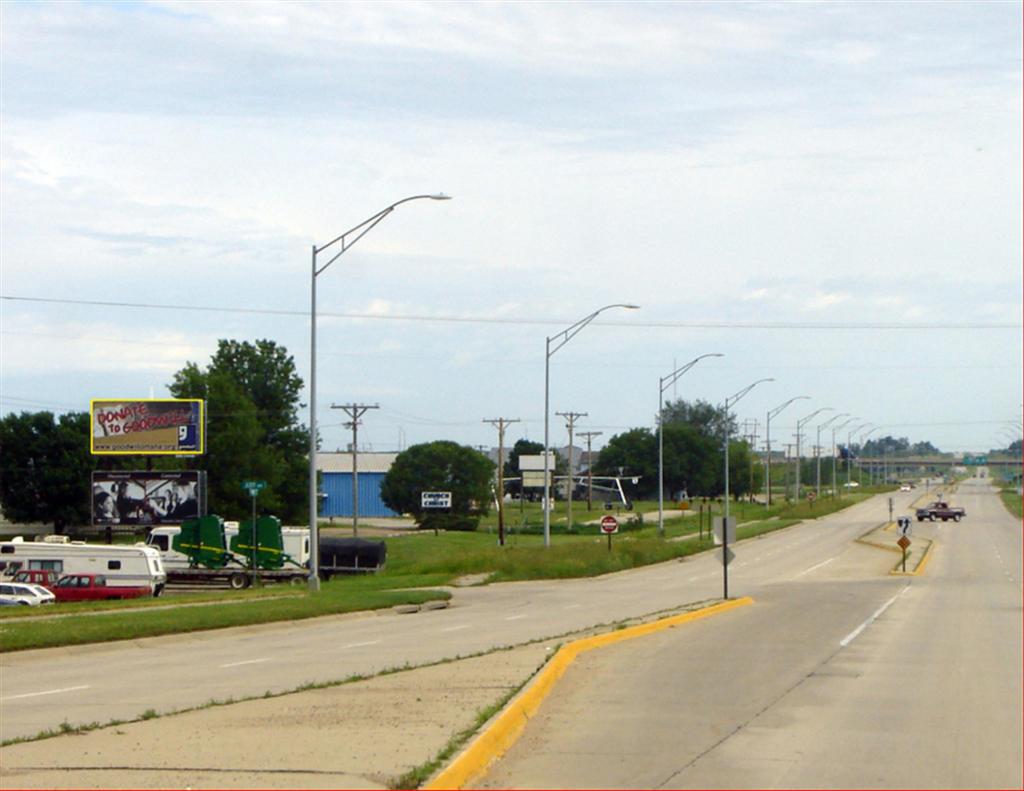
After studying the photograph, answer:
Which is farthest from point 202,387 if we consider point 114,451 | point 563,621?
point 563,621

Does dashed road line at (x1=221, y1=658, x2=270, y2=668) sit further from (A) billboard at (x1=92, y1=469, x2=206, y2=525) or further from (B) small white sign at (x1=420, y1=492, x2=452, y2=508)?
(B) small white sign at (x1=420, y1=492, x2=452, y2=508)

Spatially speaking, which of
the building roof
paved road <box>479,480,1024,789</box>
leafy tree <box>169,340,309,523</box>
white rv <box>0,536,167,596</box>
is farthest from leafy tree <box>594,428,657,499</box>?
paved road <box>479,480,1024,789</box>

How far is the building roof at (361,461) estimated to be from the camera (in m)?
155

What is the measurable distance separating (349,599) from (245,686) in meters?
18.8

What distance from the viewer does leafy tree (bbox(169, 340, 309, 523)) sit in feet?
305

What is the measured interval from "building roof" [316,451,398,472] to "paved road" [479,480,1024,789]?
5045 inches

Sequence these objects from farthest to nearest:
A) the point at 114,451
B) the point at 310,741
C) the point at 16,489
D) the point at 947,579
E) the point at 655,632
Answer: the point at 16,489 < the point at 114,451 < the point at 947,579 < the point at 655,632 < the point at 310,741

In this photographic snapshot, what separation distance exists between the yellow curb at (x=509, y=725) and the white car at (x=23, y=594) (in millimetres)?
22932

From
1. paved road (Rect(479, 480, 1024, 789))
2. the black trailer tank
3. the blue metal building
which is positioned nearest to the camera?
paved road (Rect(479, 480, 1024, 789))

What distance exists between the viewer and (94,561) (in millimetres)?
48156

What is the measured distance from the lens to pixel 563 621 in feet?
97.2

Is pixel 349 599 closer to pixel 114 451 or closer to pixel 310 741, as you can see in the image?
pixel 310 741

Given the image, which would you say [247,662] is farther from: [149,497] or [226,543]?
[149,497]

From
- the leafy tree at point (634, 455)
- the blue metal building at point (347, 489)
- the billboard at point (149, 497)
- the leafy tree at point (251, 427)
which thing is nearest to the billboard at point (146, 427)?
the billboard at point (149, 497)
